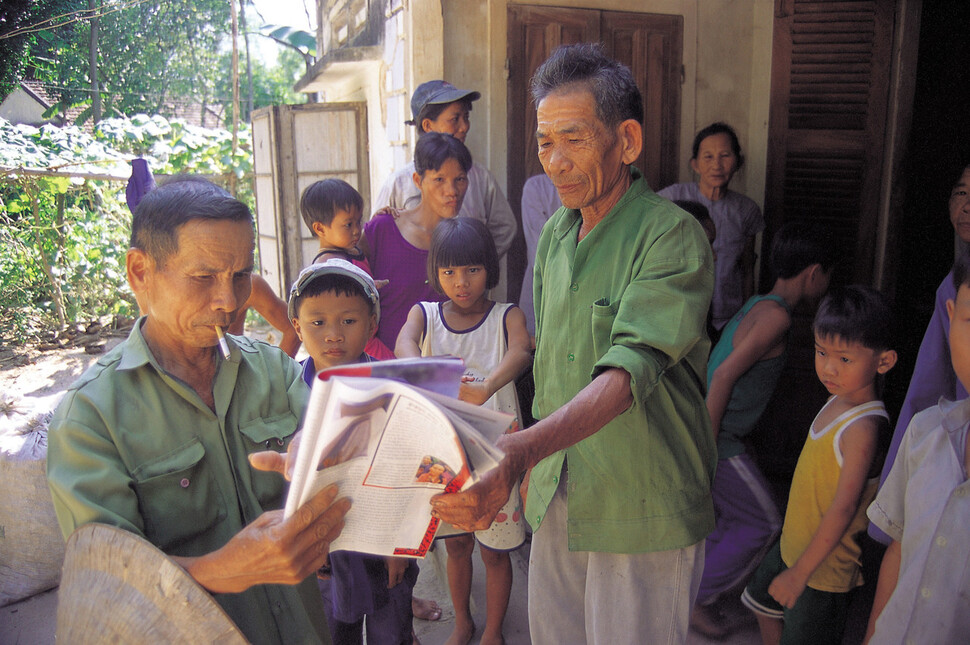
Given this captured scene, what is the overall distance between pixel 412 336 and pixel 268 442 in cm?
127

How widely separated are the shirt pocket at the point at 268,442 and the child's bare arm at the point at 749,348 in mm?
1904

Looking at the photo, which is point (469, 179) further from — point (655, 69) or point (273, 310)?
point (655, 69)

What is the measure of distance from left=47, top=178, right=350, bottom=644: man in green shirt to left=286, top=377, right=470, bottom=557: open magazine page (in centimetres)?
6

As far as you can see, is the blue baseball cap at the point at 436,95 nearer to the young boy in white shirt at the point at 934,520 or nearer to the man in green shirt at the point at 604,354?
the man in green shirt at the point at 604,354

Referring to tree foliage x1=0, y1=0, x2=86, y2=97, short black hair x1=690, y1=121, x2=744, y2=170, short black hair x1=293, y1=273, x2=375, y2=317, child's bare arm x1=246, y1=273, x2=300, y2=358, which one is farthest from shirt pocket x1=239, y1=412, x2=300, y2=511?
tree foliage x1=0, y1=0, x2=86, y2=97

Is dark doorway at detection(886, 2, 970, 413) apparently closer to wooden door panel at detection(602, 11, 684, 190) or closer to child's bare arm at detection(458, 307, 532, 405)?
wooden door panel at detection(602, 11, 684, 190)

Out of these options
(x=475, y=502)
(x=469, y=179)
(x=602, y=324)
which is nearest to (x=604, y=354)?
(x=602, y=324)

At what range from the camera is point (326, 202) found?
3271mm

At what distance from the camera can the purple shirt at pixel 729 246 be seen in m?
4.14

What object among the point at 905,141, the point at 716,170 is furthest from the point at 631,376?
the point at 905,141

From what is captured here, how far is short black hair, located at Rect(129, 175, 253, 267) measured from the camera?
58.6 inches

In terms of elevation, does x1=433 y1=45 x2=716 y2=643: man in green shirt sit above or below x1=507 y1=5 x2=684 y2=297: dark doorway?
below

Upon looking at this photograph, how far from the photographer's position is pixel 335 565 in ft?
7.45

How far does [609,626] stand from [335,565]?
92 centimetres
